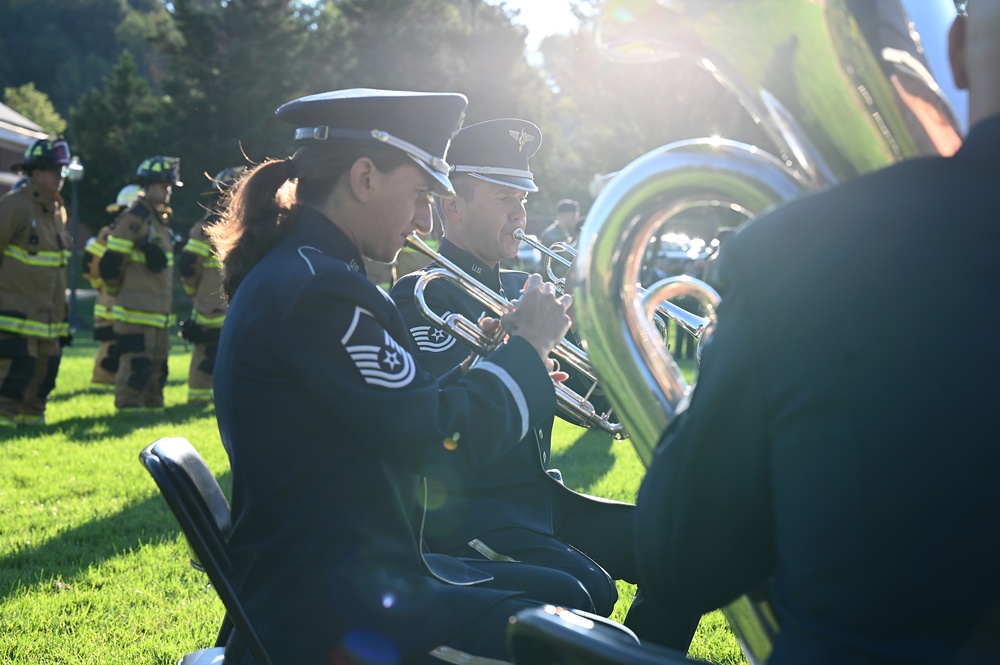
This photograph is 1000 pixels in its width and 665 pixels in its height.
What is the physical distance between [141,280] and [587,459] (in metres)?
4.52

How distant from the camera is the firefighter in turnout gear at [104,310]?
963 cm

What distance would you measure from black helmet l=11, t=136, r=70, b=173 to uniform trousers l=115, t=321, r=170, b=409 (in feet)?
5.59

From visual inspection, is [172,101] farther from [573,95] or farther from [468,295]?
[468,295]

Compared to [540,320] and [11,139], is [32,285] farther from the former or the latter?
[11,139]

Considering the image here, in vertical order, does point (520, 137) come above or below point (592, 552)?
above

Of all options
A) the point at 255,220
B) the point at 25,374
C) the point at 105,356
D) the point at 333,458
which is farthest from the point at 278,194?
the point at 105,356

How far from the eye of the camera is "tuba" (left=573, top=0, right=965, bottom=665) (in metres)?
1.37

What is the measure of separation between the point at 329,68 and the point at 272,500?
30636 mm

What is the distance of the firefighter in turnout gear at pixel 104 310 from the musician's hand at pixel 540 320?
8.03 meters

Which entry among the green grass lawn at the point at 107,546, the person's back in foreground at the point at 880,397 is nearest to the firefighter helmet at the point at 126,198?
the green grass lawn at the point at 107,546

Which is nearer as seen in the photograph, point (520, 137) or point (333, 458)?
point (333, 458)

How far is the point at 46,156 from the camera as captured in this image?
771cm

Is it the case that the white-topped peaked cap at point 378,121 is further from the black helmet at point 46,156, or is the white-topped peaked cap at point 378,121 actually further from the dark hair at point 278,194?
the black helmet at point 46,156

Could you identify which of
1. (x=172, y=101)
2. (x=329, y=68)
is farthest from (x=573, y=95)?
(x=172, y=101)
